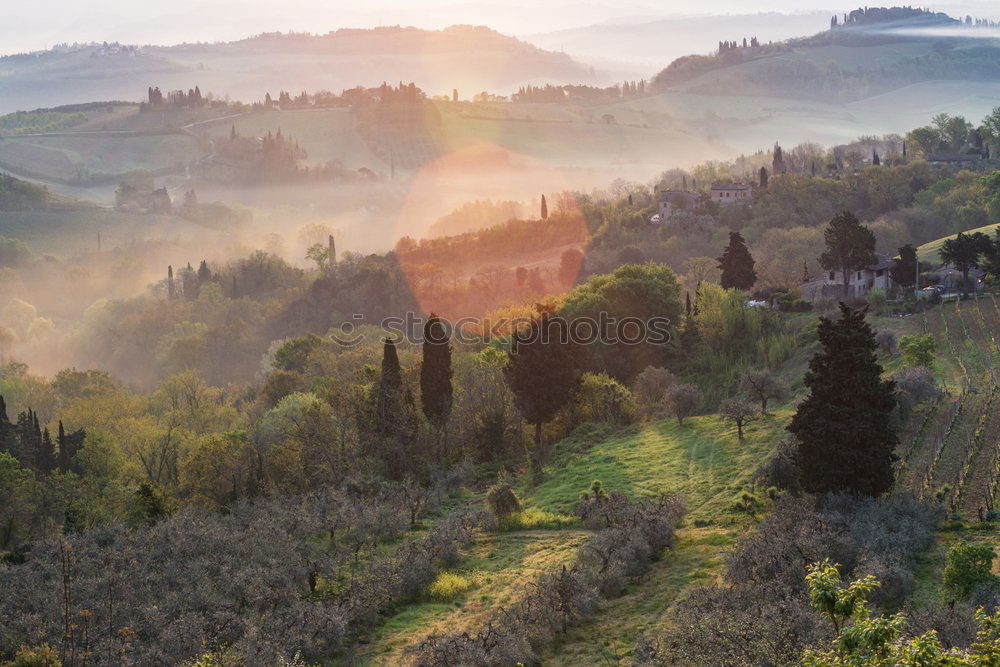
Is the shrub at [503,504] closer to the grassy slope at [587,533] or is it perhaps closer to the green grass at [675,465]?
the grassy slope at [587,533]

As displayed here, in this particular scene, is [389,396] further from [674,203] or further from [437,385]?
[674,203]

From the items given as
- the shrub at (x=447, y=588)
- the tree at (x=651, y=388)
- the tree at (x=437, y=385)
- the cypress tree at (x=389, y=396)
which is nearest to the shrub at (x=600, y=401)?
the tree at (x=651, y=388)

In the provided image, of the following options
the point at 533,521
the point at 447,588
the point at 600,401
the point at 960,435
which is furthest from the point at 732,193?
the point at 447,588

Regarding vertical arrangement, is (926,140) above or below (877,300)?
above


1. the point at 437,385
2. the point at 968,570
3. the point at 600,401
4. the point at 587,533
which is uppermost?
the point at 437,385

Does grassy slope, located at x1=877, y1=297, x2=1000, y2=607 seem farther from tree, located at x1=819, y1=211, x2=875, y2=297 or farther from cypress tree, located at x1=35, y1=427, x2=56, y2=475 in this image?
cypress tree, located at x1=35, y1=427, x2=56, y2=475

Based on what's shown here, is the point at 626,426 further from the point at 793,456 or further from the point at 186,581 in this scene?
the point at 186,581

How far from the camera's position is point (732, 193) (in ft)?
450

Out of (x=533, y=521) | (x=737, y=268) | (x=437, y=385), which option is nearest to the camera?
(x=533, y=521)

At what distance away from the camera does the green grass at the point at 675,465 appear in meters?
40.8

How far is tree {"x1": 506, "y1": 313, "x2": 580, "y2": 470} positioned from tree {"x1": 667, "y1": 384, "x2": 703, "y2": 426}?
5777mm

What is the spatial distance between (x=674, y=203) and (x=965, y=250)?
7534 cm

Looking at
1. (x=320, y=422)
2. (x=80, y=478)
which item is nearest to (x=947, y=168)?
(x=320, y=422)

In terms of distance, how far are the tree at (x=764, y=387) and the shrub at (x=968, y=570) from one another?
21.1 m
